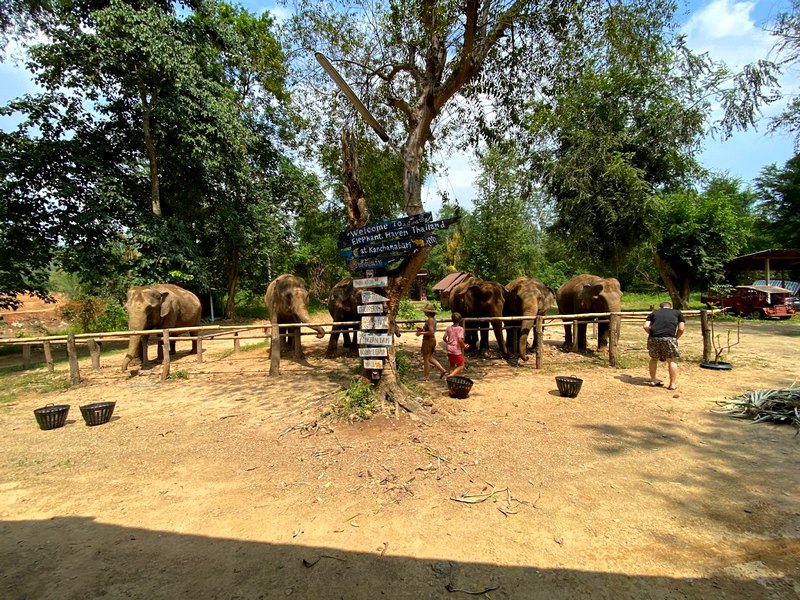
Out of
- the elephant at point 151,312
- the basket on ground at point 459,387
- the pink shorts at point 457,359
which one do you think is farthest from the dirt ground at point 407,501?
the elephant at point 151,312

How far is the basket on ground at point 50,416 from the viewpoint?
232 inches

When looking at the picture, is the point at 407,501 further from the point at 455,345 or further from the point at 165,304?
the point at 165,304

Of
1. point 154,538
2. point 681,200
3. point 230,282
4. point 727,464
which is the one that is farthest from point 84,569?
point 681,200

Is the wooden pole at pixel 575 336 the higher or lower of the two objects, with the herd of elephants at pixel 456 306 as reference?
lower

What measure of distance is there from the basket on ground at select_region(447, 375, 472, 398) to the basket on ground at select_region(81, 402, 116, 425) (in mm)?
5472

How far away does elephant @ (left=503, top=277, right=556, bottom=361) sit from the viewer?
10102 millimetres

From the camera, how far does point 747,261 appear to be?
20.5 m

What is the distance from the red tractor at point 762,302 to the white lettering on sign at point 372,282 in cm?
1803

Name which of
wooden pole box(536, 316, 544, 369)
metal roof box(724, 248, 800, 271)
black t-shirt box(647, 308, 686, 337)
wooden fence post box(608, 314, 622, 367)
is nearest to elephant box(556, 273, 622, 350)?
wooden fence post box(608, 314, 622, 367)

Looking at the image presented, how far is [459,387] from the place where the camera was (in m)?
6.93

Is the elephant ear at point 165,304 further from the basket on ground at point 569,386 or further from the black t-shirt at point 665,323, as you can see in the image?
the black t-shirt at point 665,323

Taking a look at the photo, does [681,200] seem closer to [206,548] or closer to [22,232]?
[206,548]

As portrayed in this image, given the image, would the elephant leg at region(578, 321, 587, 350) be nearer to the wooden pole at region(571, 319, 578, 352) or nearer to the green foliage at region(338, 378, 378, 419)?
the wooden pole at region(571, 319, 578, 352)

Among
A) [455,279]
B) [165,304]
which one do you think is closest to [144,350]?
[165,304]
